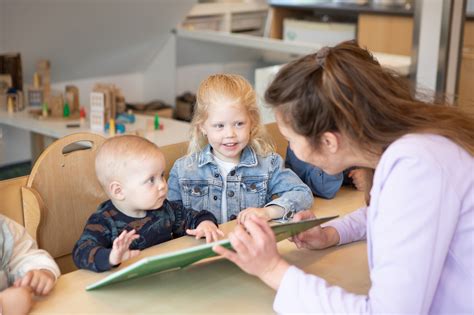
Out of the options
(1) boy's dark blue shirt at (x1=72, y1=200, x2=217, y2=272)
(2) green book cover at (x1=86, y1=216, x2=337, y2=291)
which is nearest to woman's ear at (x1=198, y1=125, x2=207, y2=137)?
(1) boy's dark blue shirt at (x1=72, y1=200, x2=217, y2=272)

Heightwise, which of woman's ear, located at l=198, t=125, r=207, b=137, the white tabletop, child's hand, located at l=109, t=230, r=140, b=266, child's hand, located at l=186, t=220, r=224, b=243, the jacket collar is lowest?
the white tabletop

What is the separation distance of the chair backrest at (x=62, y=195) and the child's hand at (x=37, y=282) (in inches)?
12.9

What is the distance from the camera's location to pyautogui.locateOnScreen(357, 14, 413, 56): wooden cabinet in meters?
4.51

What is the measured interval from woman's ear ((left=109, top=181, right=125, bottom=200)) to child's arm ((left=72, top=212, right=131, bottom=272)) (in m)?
0.05

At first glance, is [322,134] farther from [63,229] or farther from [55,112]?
[55,112]

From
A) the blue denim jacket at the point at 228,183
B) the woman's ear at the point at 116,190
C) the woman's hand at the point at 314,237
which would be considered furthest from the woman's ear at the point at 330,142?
the blue denim jacket at the point at 228,183

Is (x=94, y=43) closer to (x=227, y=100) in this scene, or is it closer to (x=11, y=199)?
(x=227, y=100)

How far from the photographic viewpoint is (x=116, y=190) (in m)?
1.43

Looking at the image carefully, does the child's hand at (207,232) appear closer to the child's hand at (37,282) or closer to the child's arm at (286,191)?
the child's arm at (286,191)

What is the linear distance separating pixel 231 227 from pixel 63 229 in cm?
41

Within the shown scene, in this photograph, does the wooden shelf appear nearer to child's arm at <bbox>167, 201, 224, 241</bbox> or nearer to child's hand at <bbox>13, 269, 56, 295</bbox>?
child's arm at <bbox>167, 201, 224, 241</bbox>

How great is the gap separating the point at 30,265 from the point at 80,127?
199cm

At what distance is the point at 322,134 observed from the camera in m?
1.12

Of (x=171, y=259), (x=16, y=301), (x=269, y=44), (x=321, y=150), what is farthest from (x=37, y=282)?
(x=269, y=44)
